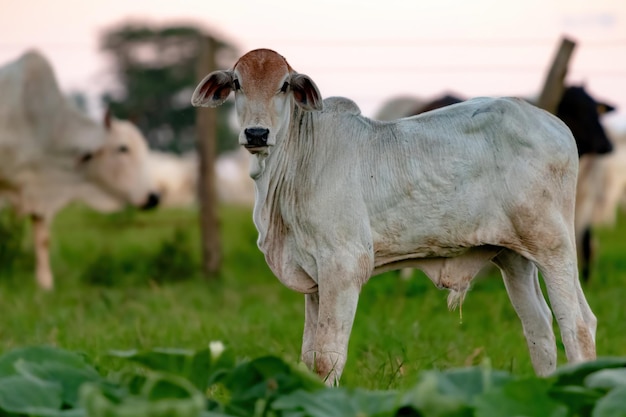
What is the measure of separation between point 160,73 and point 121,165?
97.9 feet

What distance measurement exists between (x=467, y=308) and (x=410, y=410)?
5.12 m


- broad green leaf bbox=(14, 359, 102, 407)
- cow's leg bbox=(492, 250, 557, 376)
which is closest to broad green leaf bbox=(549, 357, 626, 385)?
broad green leaf bbox=(14, 359, 102, 407)

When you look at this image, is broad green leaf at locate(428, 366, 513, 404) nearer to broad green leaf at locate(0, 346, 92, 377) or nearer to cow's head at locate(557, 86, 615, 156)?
broad green leaf at locate(0, 346, 92, 377)

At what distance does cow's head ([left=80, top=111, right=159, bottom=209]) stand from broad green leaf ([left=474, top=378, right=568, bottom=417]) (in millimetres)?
8409

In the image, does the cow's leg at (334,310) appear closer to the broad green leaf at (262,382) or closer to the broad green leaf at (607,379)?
the broad green leaf at (262,382)

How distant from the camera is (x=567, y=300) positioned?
172 inches

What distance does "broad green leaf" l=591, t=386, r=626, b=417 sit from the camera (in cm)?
275

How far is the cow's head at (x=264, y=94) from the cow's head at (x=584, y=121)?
17.4 ft

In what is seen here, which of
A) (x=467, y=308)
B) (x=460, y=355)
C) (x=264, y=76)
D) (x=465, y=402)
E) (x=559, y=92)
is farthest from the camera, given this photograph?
(x=559, y=92)

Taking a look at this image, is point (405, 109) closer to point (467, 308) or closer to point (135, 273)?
point (135, 273)

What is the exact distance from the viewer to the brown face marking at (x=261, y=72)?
4.24 metres

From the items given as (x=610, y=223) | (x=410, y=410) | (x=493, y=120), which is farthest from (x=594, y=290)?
(x=610, y=223)

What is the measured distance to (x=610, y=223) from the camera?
63.7ft

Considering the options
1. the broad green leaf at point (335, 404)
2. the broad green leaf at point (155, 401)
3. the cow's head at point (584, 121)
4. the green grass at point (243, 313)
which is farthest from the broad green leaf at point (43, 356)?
the cow's head at point (584, 121)
